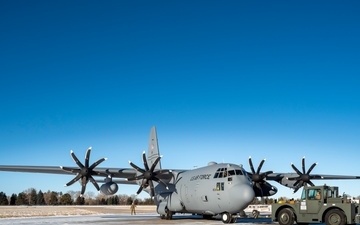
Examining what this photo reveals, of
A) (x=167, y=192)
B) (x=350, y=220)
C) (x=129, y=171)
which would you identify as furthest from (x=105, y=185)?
(x=350, y=220)

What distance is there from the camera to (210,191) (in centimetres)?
2514

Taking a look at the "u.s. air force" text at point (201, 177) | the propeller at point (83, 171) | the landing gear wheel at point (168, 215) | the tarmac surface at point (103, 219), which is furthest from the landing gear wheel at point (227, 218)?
the propeller at point (83, 171)

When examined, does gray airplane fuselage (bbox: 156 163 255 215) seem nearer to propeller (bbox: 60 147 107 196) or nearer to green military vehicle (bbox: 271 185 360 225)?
green military vehicle (bbox: 271 185 360 225)

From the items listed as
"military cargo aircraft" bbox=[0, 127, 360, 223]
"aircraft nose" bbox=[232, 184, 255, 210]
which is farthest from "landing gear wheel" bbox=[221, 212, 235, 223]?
"aircraft nose" bbox=[232, 184, 255, 210]

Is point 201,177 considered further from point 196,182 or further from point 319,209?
point 319,209

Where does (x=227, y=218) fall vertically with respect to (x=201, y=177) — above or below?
below

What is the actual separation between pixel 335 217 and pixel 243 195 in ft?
16.8

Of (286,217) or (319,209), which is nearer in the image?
(319,209)

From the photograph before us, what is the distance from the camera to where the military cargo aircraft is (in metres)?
23.7

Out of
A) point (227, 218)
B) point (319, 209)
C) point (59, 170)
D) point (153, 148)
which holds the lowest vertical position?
point (227, 218)

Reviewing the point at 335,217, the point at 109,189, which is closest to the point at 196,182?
the point at 109,189

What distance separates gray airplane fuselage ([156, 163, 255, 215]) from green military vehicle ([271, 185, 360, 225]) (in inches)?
87.0

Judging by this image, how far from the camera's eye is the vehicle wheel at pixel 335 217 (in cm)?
1905

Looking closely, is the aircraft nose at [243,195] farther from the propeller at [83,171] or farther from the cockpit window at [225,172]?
the propeller at [83,171]
